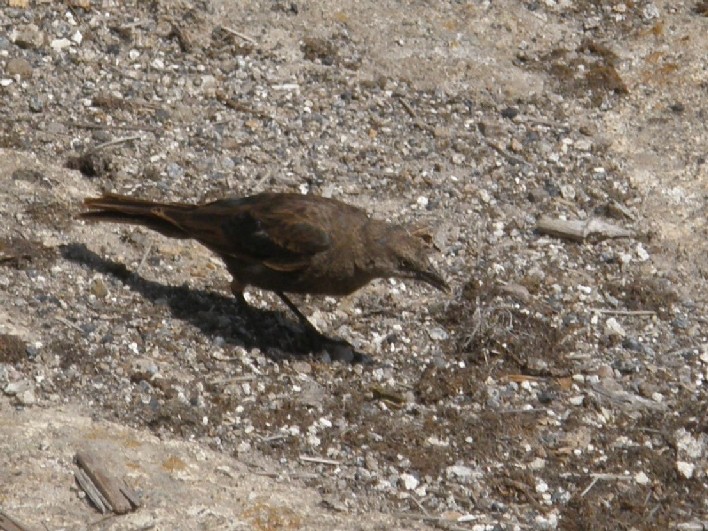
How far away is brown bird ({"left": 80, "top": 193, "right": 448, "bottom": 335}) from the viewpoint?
8.05 metres

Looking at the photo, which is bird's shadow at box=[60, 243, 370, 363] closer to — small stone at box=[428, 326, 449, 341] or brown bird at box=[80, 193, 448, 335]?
brown bird at box=[80, 193, 448, 335]

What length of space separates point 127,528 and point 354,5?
19.3 ft

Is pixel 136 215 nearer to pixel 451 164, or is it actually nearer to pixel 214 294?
pixel 214 294

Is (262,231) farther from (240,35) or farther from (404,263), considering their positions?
(240,35)

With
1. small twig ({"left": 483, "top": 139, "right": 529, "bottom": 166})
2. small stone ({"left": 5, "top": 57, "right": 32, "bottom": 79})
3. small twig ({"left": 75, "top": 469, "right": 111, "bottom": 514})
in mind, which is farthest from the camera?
small twig ({"left": 483, "top": 139, "right": 529, "bottom": 166})

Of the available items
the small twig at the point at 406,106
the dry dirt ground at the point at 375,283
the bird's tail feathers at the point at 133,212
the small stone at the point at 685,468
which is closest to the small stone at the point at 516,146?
the dry dirt ground at the point at 375,283

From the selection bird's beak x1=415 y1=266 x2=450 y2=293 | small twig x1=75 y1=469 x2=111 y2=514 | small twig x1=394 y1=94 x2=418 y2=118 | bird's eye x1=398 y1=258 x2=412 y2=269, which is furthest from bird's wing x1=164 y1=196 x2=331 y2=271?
small twig x1=394 y1=94 x2=418 y2=118

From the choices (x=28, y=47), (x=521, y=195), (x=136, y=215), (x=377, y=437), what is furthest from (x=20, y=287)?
(x=521, y=195)

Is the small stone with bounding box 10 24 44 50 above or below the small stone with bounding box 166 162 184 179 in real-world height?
above

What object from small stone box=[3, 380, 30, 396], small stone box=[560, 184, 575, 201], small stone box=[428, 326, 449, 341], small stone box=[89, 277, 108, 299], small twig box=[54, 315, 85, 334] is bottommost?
small stone box=[3, 380, 30, 396]

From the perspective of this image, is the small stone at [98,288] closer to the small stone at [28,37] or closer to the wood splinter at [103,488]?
the wood splinter at [103,488]

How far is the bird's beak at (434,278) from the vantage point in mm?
8156

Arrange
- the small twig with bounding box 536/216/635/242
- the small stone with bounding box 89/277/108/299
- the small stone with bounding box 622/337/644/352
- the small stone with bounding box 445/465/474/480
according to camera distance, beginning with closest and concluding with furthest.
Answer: the small stone with bounding box 445/465/474/480 < the small stone with bounding box 89/277/108/299 < the small stone with bounding box 622/337/644/352 < the small twig with bounding box 536/216/635/242

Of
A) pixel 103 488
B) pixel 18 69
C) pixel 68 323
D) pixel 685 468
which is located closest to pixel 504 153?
pixel 685 468
